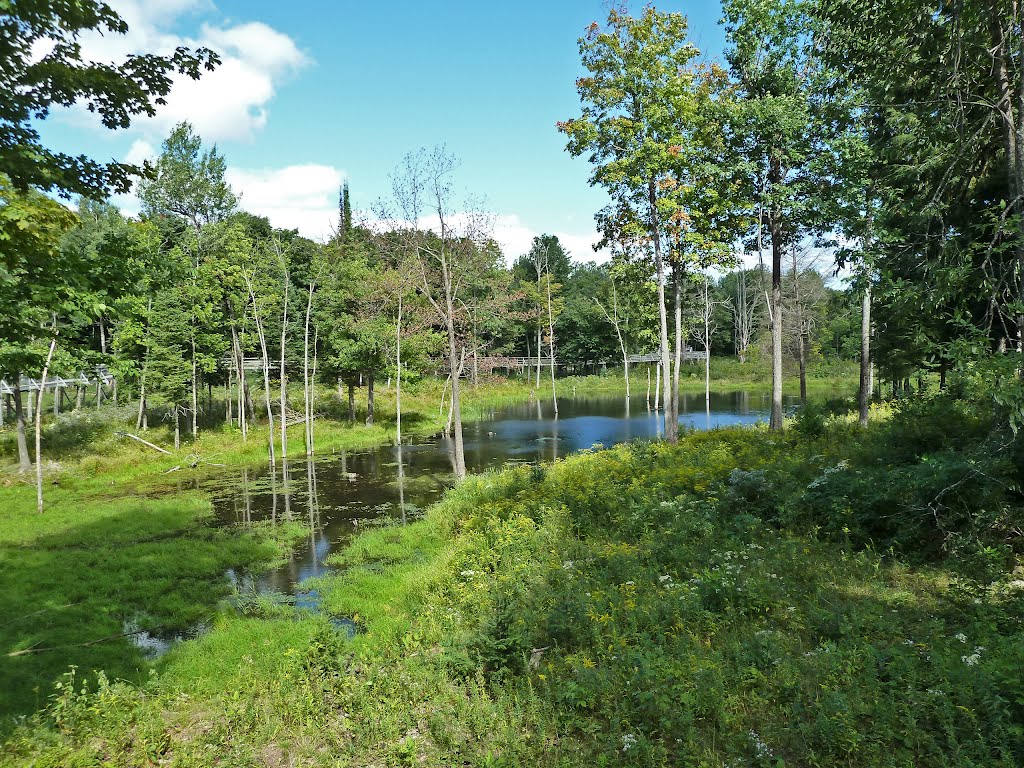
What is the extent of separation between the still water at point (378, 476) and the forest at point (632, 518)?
255mm

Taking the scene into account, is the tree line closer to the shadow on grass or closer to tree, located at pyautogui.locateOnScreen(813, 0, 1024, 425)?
tree, located at pyautogui.locateOnScreen(813, 0, 1024, 425)

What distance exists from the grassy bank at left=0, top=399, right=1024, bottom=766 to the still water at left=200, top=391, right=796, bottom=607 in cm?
411

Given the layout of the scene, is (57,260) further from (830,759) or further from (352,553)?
(352,553)

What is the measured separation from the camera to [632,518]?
40.3 feet

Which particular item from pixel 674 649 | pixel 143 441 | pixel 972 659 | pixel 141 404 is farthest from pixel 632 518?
pixel 141 404

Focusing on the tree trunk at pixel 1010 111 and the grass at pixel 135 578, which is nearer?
the tree trunk at pixel 1010 111

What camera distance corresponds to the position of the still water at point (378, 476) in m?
16.7

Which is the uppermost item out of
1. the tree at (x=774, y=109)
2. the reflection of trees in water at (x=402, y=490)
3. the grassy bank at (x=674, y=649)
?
the tree at (x=774, y=109)

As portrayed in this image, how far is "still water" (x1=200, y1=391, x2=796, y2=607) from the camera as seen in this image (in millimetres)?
16703

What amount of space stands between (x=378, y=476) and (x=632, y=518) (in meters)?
16.1

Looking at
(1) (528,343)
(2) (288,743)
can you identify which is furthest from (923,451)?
(1) (528,343)

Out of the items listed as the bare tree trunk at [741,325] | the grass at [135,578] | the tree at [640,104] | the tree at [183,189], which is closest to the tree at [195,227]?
the tree at [183,189]

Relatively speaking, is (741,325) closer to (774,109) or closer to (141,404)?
(774,109)

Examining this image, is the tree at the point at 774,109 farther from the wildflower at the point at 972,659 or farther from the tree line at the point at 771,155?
the wildflower at the point at 972,659
